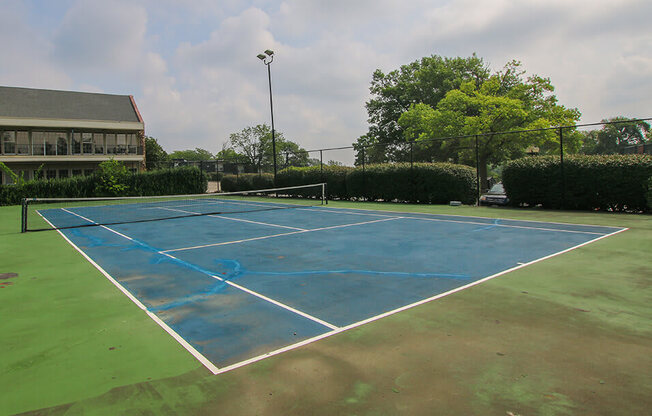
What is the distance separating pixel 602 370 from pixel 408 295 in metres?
2.41

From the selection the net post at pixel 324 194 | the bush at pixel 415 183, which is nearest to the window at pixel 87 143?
the net post at pixel 324 194

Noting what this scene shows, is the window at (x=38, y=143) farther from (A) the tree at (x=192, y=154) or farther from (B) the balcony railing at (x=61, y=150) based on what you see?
(A) the tree at (x=192, y=154)

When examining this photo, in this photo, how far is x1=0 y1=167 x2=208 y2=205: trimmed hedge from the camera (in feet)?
84.4

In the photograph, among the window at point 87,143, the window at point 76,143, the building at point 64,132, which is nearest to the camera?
the building at point 64,132

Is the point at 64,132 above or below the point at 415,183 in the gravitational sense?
above

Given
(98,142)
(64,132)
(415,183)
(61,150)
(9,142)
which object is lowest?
(415,183)

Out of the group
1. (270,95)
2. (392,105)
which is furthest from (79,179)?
(392,105)

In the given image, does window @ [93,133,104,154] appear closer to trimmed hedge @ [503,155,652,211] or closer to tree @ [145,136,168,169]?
tree @ [145,136,168,169]

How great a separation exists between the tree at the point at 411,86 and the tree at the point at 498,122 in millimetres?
8959

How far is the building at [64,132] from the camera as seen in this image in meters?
34.3

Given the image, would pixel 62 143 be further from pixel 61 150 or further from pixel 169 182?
pixel 169 182

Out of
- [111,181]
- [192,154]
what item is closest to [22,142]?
[111,181]

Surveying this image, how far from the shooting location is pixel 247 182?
111 feet

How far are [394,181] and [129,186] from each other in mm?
20413
